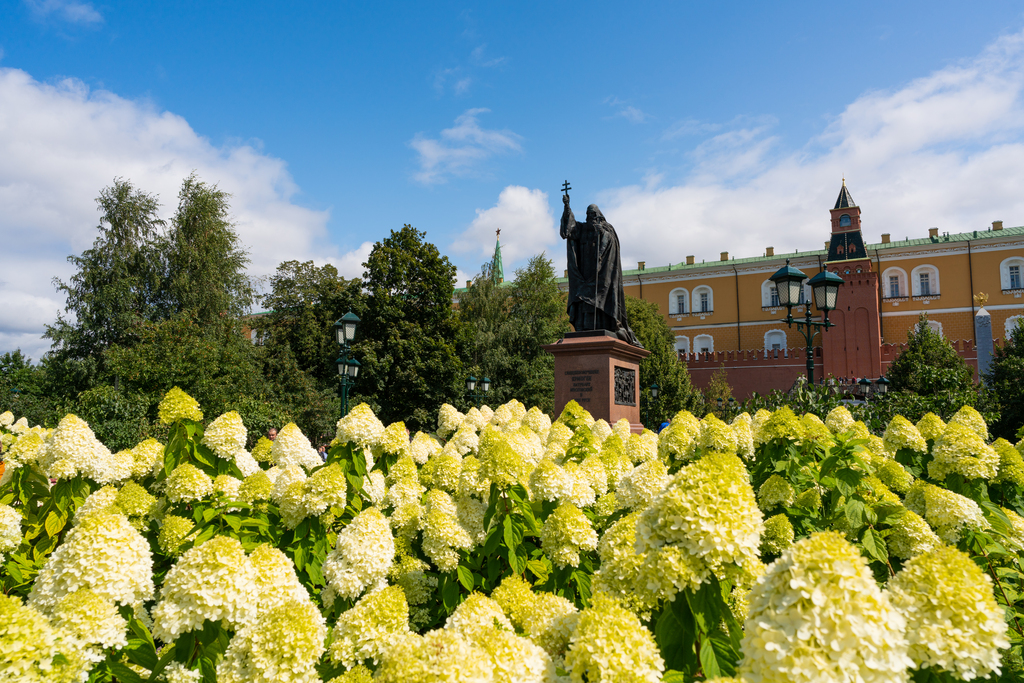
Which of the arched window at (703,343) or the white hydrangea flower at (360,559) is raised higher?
the arched window at (703,343)

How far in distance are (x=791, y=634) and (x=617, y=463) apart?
2606 millimetres

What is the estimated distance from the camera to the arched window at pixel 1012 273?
44000 millimetres

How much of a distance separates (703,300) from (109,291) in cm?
4572

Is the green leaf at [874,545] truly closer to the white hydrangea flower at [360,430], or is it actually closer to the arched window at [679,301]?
the white hydrangea flower at [360,430]

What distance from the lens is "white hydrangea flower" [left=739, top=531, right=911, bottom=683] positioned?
1.08 metres

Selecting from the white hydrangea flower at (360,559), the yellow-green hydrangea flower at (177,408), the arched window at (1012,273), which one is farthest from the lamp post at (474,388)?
the arched window at (1012,273)

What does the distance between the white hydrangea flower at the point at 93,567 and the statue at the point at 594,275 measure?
30.1 feet

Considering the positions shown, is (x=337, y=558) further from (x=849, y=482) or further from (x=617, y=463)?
(x=849, y=482)

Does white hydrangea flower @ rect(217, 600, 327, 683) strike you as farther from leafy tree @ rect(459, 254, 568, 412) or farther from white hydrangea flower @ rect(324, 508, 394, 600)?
leafy tree @ rect(459, 254, 568, 412)

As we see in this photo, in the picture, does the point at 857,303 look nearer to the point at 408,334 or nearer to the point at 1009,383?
the point at 1009,383

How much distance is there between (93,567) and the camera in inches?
79.7

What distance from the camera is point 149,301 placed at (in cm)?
2820

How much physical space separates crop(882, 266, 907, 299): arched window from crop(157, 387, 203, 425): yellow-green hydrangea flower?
54248 mm

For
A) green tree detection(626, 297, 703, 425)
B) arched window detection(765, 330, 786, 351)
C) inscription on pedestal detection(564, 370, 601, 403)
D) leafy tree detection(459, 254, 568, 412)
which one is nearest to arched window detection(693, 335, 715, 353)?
arched window detection(765, 330, 786, 351)
